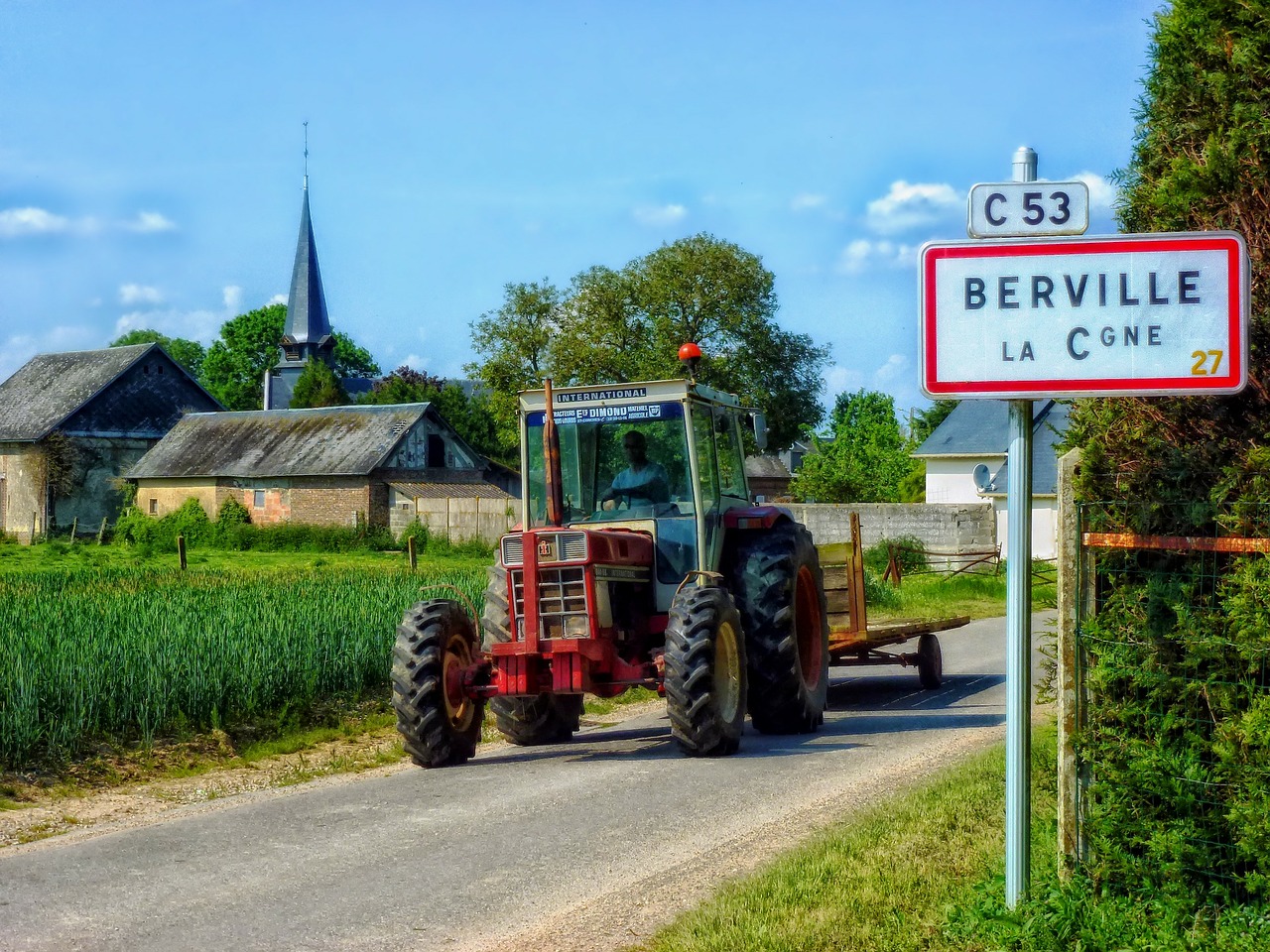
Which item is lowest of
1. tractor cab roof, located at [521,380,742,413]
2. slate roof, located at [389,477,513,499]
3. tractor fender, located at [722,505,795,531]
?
tractor fender, located at [722,505,795,531]

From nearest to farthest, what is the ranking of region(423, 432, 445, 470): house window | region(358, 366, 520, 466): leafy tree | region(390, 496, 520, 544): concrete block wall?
region(390, 496, 520, 544): concrete block wall, region(423, 432, 445, 470): house window, region(358, 366, 520, 466): leafy tree

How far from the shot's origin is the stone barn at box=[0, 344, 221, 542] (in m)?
56.6

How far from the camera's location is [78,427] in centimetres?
5819

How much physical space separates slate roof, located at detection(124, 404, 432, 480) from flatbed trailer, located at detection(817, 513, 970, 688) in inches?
1544

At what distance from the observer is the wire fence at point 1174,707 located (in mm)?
4688

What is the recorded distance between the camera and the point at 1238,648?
470 cm

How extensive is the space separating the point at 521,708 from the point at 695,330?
146ft

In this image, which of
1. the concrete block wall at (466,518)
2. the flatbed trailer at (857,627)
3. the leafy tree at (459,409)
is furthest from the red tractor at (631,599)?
the leafy tree at (459,409)

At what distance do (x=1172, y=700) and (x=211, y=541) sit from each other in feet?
163

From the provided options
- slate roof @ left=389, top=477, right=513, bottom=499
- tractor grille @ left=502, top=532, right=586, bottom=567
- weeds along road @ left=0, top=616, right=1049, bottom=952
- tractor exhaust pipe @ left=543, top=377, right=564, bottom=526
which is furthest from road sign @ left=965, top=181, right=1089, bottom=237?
slate roof @ left=389, top=477, right=513, bottom=499

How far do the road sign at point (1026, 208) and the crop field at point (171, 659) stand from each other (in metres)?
7.84

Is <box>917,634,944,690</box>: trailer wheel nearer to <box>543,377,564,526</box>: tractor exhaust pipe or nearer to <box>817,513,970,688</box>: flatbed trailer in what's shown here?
<box>817,513,970,688</box>: flatbed trailer

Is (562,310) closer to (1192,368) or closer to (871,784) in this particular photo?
(871,784)

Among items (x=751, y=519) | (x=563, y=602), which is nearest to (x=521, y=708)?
(x=563, y=602)
